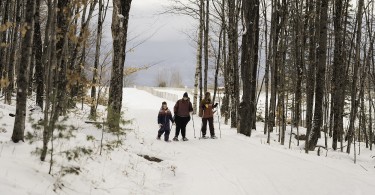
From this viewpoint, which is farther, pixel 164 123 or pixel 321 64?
pixel 321 64

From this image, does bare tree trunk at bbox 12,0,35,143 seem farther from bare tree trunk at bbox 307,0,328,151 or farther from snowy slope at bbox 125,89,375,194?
bare tree trunk at bbox 307,0,328,151

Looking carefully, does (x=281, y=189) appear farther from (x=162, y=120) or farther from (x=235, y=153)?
(x=162, y=120)

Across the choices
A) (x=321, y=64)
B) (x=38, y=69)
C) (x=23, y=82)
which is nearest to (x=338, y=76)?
(x=321, y=64)

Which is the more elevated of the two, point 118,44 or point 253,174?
point 118,44

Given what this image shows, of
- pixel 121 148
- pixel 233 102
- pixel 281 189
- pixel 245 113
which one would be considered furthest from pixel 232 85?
pixel 281 189

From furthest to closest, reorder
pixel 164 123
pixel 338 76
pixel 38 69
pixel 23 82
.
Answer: pixel 338 76 < pixel 38 69 < pixel 164 123 < pixel 23 82

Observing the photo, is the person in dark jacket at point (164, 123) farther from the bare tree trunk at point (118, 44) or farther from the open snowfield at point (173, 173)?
the bare tree trunk at point (118, 44)

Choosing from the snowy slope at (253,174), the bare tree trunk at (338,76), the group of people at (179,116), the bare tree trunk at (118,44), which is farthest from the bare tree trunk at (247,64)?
the bare tree trunk at (118,44)

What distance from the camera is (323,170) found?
29.4ft

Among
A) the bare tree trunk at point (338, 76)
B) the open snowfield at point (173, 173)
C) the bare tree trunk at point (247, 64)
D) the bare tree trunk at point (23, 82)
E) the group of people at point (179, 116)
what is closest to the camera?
the open snowfield at point (173, 173)

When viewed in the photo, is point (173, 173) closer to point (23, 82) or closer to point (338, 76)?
point (23, 82)

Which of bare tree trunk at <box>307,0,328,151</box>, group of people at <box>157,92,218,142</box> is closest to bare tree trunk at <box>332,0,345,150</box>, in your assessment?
bare tree trunk at <box>307,0,328,151</box>

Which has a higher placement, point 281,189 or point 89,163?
point 89,163

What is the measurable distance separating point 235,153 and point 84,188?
20.1 feet
